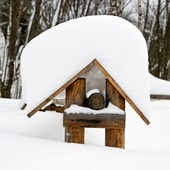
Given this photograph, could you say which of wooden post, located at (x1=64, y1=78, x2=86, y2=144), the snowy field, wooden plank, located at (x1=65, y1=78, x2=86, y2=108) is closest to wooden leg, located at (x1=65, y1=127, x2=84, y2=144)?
wooden post, located at (x1=64, y1=78, x2=86, y2=144)

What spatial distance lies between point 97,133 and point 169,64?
37.3ft

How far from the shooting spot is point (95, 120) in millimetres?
3004

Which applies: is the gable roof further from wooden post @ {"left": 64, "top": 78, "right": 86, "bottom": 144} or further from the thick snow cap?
wooden post @ {"left": 64, "top": 78, "right": 86, "bottom": 144}

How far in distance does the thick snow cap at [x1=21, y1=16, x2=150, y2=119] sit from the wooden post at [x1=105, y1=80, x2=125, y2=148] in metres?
0.17

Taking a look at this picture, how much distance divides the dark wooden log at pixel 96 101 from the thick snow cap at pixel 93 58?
25 cm

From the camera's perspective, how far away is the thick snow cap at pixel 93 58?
288 cm

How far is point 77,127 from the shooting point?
119 inches

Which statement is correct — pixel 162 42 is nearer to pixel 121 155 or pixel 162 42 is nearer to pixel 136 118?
pixel 136 118

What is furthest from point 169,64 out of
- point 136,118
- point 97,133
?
point 97,133

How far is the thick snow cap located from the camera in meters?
2.88

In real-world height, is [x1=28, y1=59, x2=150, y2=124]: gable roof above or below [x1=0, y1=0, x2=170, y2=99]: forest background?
below

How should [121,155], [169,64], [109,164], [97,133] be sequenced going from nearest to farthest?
[109,164]
[121,155]
[97,133]
[169,64]

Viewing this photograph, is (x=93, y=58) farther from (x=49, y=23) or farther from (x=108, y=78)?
(x=49, y=23)

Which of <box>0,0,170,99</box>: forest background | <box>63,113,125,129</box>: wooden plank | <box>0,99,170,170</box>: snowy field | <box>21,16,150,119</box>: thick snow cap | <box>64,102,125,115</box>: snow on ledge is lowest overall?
<box>0,99,170,170</box>: snowy field
